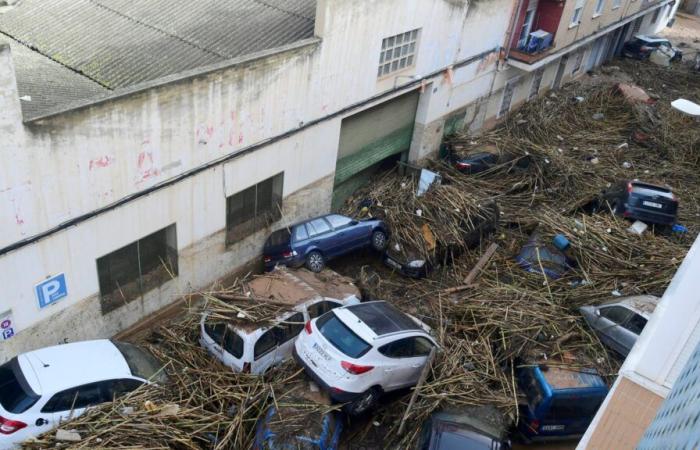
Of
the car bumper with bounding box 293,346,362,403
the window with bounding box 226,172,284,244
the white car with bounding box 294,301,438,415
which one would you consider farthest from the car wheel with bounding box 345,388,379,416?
the window with bounding box 226,172,284,244

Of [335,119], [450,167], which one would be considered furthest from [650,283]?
[335,119]

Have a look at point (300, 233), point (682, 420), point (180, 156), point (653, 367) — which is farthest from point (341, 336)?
point (682, 420)

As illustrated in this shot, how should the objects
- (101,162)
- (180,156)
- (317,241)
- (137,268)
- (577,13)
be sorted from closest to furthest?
(101,162) → (180,156) → (137,268) → (317,241) → (577,13)

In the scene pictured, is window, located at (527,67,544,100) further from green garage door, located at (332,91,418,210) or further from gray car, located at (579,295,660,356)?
gray car, located at (579,295,660,356)

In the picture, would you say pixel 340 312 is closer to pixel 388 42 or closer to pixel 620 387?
pixel 620 387

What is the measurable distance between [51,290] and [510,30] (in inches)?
684

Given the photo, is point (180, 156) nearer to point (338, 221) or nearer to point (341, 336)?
point (341, 336)

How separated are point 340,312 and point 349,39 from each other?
6853 mm

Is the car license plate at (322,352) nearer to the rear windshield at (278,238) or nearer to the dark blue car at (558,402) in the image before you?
the dark blue car at (558,402)

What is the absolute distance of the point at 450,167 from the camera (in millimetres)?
19750

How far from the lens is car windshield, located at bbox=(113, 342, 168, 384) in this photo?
33.5 feet

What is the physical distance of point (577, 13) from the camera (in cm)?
2403

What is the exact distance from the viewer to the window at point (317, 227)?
49.2 ft

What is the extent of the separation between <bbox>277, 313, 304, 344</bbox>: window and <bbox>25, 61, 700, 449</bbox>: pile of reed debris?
0.48 meters
